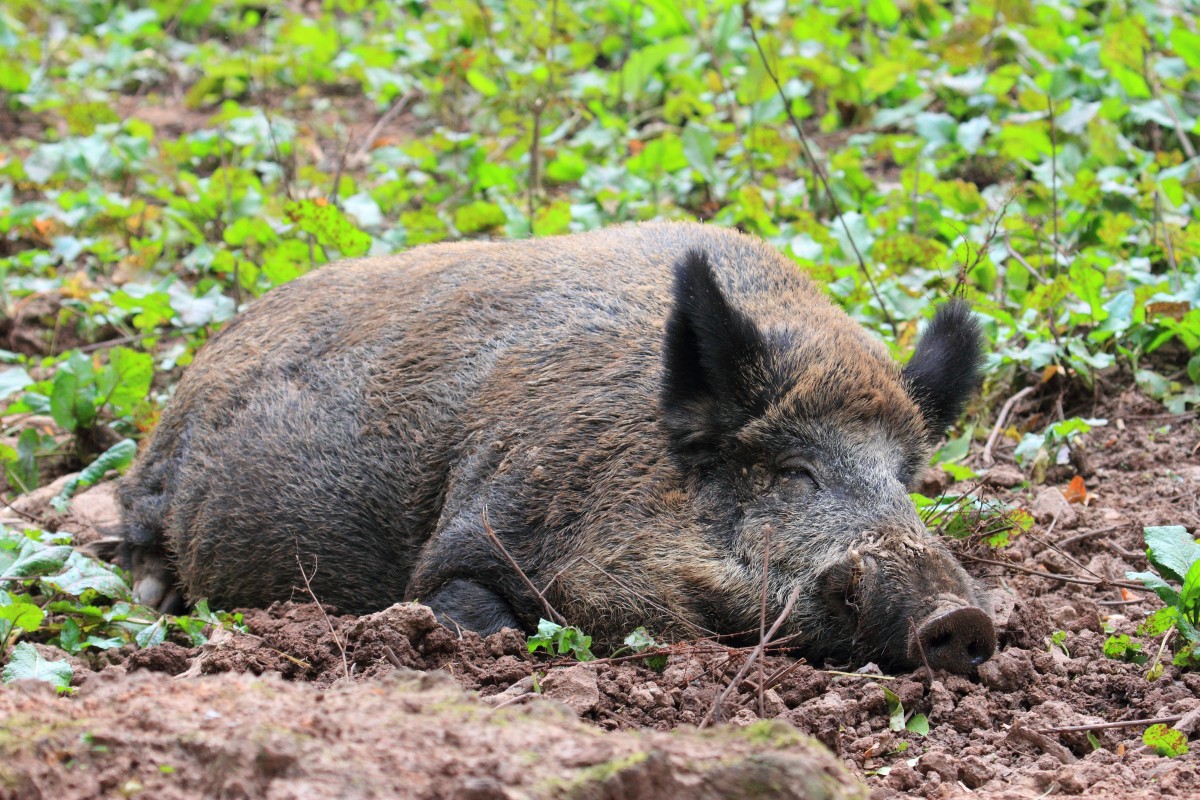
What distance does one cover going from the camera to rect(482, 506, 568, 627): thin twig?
13.1 feet

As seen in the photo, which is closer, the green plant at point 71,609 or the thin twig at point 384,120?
the green plant at point 71,609

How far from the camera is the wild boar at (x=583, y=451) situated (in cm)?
393

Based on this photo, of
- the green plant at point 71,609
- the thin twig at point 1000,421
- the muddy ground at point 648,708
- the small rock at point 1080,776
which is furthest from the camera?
the thin twig at point 1000,421

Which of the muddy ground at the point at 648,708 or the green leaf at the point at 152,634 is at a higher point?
the muddy ground at the point at 648,708

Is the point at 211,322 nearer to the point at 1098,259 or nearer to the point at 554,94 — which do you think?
the point at 554,94

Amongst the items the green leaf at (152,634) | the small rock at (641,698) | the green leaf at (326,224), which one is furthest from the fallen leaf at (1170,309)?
the green leaf at (152,634)

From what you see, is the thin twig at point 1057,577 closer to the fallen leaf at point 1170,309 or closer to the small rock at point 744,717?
the small rock at point 744,717

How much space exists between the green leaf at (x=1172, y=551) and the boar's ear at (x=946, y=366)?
0.82 m

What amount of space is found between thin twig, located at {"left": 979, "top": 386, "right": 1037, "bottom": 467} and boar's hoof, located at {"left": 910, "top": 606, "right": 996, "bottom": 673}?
1.78 meters

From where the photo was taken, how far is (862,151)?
8.33m

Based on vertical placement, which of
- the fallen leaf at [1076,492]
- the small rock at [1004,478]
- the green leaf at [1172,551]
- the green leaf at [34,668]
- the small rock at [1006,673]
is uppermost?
the green leaf at [1172,551]

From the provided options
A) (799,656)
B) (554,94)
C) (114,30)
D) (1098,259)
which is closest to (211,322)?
(554,94)

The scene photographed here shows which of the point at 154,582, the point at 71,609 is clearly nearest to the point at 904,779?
the point at 71,609

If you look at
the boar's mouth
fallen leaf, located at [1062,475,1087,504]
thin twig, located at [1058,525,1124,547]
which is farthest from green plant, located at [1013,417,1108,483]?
the boar's mouth
